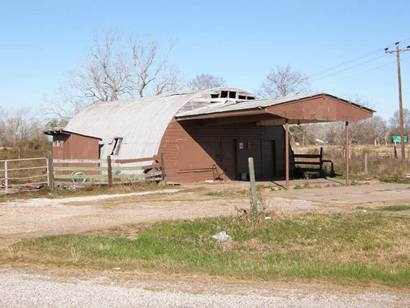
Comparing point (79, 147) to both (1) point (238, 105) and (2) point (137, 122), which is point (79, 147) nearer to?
(2) point (137, 122)

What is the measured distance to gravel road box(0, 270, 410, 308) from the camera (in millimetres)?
6301

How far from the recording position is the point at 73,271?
27.0 ft

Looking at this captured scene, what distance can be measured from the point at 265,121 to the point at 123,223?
14.1 metres

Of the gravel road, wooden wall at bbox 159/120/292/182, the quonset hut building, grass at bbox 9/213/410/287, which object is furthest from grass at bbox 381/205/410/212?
wooden wall at bbox 159/120/292/182

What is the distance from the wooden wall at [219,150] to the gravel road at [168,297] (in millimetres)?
18560

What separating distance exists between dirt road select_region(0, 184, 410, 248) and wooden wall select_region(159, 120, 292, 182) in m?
3.04

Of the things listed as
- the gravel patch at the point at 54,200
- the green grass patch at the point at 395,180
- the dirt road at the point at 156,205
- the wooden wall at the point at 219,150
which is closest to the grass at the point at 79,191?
the gravel patch at the point at 54,200

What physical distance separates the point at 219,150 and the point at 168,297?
21.3 meters

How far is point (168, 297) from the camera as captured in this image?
6574mm

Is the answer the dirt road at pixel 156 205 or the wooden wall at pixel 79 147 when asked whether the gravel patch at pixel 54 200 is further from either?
the wooden wall at pixel 79 147

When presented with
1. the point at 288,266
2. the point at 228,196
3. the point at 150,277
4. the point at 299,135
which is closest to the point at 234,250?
the point at 288,266

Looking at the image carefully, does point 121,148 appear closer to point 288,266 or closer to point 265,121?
point 265,121

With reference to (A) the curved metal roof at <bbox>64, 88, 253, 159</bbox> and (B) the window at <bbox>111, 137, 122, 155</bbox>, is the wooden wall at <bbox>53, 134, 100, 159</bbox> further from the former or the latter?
(A) the curved metal roof at <bbox>64, 88, 253, 159</bbox>

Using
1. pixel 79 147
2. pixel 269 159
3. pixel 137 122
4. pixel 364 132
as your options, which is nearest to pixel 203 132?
pixel 137 122
